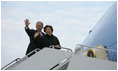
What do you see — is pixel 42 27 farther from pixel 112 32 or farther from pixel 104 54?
pixel 112 32

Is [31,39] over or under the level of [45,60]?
over

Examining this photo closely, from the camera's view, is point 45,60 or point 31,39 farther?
point 31,39

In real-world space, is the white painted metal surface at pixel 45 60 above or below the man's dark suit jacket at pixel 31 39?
below

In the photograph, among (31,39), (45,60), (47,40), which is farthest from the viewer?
(31,39)

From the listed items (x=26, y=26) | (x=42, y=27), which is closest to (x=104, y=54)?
(x=42, y=27)

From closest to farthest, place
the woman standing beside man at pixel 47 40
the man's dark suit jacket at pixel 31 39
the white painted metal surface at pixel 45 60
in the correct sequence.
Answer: the white painted metal surface at pixel 45 60 → the woman standing beside man at pixel 47 40 → the man's dark suit jacket at pixel 31 39

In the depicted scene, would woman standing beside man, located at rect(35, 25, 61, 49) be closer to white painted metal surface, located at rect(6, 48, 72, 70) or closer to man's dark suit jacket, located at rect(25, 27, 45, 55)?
man's dark suit jacket, located at rect(25, 27, 45, 55)

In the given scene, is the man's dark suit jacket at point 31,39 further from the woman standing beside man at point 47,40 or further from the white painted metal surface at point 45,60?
the white painted metal surface at point 45,60

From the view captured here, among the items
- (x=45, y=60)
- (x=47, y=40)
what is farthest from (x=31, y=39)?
(x=45, y=60)

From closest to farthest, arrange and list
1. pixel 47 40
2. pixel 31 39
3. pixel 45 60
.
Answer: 1. pixel 45 60
2. pixel 47 40
3. pixel 31 39

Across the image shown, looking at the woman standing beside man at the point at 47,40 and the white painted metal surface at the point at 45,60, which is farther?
the woman standing beside man at the point at 47,40

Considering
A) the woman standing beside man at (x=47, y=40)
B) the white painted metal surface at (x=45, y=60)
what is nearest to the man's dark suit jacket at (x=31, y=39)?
the woman standing beside man at (x=47, y=40)

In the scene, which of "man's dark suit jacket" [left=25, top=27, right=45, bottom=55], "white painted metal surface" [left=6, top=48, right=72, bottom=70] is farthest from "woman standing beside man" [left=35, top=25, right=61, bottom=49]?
"white painted metal surface" [left=6, top=48, right=72, bottom=70]

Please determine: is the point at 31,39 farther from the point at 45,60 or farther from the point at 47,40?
the point at 45,60
